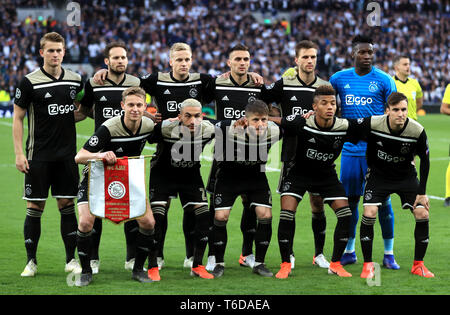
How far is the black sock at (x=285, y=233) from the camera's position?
7.61 m

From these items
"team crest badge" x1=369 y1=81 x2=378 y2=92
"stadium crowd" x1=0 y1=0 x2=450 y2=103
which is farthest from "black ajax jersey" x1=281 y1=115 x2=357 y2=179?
"stadium crowd" x1=0 y1=0 x2=450 y2=103

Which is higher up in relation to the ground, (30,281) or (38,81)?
(38,81)

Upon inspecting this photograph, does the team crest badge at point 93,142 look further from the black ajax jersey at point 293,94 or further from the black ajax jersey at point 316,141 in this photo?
the black ajax jersey at point 293,94

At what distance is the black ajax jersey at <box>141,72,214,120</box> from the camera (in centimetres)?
813

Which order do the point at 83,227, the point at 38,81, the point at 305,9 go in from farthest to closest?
the point at 305,9 < the point at 38,81 < the point at 83,227

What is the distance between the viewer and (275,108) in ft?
27.3

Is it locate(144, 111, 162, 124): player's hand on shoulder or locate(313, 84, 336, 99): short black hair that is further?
locate(144, 111, 162, 124): player's hand on shoulder

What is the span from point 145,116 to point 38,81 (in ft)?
3.70

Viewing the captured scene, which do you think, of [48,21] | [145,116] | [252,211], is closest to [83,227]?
[145,116]

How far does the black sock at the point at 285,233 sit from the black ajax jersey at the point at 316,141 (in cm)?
45

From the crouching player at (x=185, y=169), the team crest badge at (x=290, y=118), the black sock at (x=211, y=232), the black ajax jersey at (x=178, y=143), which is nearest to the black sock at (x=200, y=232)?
the crouching player at (x=185, y=169)

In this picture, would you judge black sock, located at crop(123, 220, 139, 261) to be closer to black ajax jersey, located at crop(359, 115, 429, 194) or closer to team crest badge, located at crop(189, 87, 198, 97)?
team crest badge, located at crop(189, 87, 198, 97)

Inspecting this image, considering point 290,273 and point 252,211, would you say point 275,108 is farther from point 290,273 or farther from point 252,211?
point 290,273

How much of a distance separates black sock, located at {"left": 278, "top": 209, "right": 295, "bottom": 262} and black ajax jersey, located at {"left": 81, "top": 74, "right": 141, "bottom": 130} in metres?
2.02
